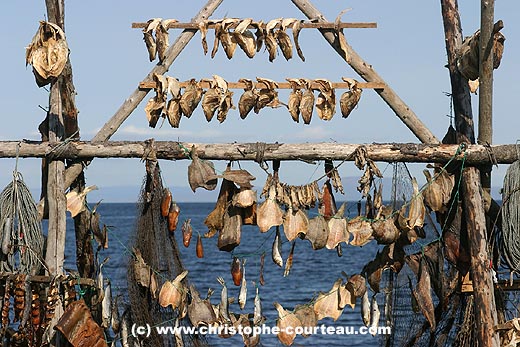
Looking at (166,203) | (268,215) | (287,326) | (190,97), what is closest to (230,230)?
(268,215)

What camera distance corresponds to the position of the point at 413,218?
7051mm

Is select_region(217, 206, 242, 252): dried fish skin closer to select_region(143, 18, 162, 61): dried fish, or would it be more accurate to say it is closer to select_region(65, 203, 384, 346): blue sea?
select_region(65, 203, 384, 346): blue sea

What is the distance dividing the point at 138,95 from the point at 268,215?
149 cm

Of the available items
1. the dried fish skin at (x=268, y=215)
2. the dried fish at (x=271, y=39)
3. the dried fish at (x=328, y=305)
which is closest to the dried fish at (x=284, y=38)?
the dried fish at (x=271, y=39)

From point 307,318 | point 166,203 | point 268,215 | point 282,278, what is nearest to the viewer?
point 268,215

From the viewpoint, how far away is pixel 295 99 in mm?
7199

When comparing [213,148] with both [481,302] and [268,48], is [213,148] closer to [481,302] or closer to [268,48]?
[268,48]

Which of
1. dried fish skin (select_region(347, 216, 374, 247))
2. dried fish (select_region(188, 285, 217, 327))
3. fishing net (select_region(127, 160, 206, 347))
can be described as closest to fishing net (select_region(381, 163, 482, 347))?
dried fish skin (select_region(347, 216, 374, 247))

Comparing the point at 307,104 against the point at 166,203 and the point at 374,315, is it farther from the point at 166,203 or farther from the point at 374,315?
the point at 374,315

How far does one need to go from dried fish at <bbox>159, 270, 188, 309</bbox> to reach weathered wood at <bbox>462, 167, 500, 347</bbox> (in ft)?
7.52

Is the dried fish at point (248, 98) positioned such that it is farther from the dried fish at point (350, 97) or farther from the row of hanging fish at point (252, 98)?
the dried fish at point (350, 97)

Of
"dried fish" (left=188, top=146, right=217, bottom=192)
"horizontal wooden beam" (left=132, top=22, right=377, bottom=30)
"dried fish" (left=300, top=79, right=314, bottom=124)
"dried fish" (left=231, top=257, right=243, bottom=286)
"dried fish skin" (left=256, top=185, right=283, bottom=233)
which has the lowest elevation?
"dried fish" (left=231, top=257, right=243, bottom=286)

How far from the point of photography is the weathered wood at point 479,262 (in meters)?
7.04

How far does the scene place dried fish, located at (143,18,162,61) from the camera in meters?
7.36
